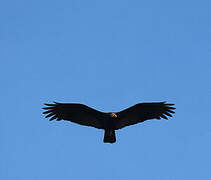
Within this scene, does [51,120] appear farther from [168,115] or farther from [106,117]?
[168,115]

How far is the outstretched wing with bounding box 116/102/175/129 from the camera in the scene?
1152cm

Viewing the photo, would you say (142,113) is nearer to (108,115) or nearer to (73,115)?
(108,115)

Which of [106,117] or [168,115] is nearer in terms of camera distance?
[106,117]

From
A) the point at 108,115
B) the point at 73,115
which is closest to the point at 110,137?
the point at 108,115

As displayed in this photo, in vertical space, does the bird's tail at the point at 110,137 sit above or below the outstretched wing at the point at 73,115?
below

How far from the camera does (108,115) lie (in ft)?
36.7

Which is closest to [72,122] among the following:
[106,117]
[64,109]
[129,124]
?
[64,109]

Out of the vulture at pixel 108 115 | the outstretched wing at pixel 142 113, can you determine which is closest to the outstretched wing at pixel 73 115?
the vulture at pixel 108 115

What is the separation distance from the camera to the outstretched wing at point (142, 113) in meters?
11.5

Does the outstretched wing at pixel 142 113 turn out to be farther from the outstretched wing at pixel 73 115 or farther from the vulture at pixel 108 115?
the outstretched wing at pixel 73 115

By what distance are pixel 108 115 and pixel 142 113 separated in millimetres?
1415

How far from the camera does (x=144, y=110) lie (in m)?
11.8

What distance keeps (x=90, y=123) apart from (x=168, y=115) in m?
2.93

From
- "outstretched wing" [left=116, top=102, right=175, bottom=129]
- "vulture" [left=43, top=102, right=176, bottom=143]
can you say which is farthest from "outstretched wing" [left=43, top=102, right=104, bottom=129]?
"outstretched wing" [left=116, top=102, right=175, bottom=129]
